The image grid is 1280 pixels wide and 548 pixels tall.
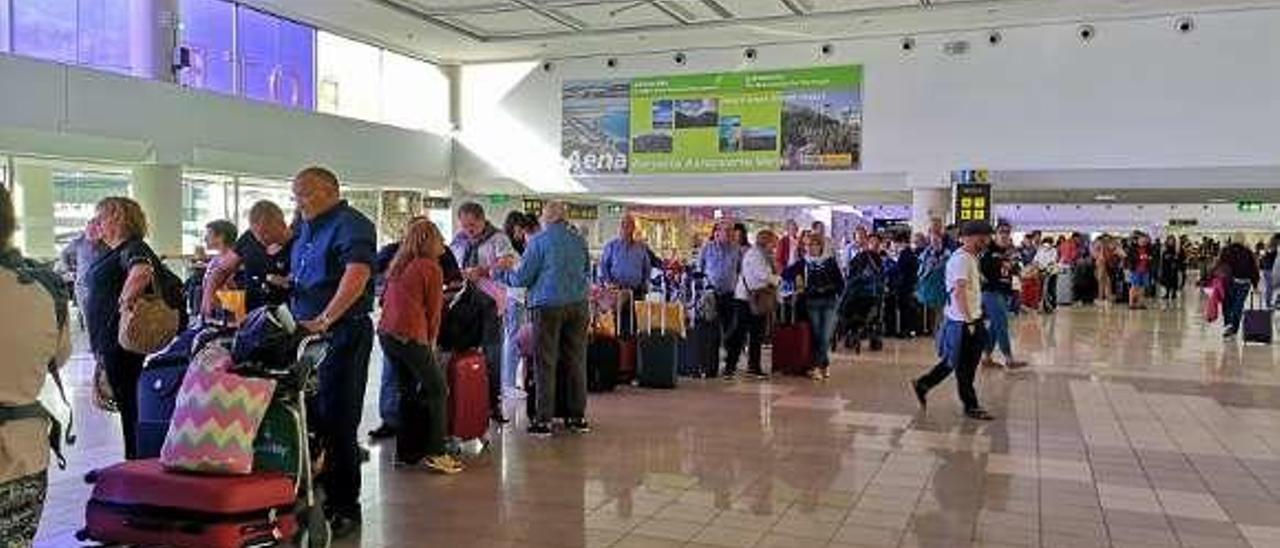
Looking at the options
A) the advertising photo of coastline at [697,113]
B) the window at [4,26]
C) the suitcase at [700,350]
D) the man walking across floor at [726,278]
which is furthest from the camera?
the advertising photo of coastline at [697,113]

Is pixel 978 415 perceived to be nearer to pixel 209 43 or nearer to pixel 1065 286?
pixel 209 43

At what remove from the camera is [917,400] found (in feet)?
27.9

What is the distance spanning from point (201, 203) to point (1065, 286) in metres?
17.8

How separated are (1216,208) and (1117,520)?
1418 inches

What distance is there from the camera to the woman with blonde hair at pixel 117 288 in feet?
15.4

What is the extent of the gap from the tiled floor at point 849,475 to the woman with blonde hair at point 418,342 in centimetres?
18

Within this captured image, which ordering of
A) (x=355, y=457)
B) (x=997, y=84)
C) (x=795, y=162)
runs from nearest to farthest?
1. (x=355, y=457)
2. (x=997, y=84)
3. (x=795, y=162)

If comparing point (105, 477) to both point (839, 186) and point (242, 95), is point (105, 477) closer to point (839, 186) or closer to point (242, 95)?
point (242, 95)

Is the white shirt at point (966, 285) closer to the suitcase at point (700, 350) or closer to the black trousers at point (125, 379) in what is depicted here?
the suitcase at point (700, 350)


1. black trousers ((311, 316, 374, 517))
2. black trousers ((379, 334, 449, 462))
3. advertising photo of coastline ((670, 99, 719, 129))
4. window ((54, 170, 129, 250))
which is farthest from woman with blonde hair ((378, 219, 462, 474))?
advertising photo of coastline ((670, 99, 719, 129))

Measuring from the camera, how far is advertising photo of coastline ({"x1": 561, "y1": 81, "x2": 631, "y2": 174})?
19.3 meters

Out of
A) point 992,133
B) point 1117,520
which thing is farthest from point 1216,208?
point 1117,520

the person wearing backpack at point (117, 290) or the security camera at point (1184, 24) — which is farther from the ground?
the security camera at point (1184, 24)

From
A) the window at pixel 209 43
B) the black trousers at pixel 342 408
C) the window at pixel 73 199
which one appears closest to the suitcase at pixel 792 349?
the black trousers at pixel 342 408
